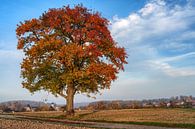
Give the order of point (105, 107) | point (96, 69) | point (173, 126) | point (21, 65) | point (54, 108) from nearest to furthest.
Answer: point (173, 126) → point (96, 69) → point (21, 65) → point (105, 107) → point (54, 108)

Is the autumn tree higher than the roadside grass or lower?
higher

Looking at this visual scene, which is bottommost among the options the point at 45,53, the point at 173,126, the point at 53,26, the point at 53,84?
the point at 173,126

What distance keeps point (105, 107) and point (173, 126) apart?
35.9 metres

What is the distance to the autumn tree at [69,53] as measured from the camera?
41688mm

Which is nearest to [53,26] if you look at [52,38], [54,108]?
[52,38]

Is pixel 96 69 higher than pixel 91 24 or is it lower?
lower

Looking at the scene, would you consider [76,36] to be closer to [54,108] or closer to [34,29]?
[34,29]

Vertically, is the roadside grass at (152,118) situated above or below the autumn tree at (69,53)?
below

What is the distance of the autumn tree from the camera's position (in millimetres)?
41688

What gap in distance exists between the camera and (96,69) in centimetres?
4122

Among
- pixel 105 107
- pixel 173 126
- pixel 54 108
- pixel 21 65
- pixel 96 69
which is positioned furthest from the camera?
pixel 54 108

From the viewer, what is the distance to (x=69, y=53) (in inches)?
1608

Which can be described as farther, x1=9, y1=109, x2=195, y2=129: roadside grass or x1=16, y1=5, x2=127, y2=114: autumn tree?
x1=16, y1=5, x2=127, y2=114: autumn tree

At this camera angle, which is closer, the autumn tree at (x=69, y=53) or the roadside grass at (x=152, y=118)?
the roadside grass at (x=152, y=118)
